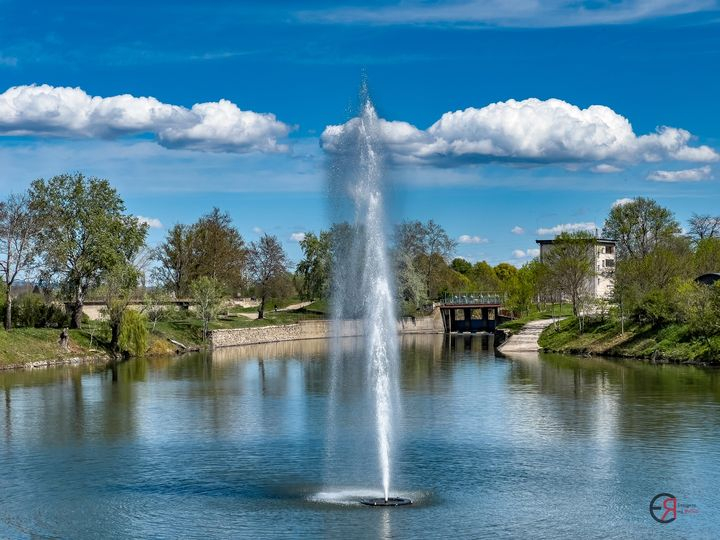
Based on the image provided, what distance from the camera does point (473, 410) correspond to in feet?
167

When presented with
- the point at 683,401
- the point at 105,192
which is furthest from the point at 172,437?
the point at 105,192

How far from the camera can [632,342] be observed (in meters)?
89.2

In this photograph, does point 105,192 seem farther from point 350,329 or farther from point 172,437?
point 172,437

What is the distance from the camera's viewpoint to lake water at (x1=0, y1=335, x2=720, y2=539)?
2786 centimetres

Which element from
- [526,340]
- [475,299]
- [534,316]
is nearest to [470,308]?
[475,299]

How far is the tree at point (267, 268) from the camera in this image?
13975cm

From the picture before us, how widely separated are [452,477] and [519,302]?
4210 inches

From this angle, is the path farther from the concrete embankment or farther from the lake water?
the lake water

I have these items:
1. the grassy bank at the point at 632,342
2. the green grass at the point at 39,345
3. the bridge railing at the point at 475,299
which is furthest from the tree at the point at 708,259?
the green grass at the point at 39,345

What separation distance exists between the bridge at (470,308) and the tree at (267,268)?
26353mm

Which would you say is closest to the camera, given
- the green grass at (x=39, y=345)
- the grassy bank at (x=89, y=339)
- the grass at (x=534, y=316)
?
the green grass at (x=39, y=345)

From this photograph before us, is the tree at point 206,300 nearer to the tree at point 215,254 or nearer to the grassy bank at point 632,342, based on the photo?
the tree at point 215,254

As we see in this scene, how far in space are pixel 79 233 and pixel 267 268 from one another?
49133 millimetres

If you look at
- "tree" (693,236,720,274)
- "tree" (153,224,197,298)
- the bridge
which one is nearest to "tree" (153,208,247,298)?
"tree" (153,224,197,298)
